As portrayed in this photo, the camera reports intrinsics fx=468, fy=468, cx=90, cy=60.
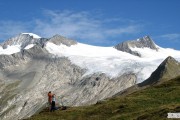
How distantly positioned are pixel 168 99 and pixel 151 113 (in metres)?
16.9

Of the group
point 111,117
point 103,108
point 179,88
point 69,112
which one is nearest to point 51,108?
point 69,112

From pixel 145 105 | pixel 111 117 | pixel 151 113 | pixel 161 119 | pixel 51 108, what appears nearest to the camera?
pixel 161 119

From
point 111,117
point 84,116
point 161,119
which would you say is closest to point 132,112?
point 111,117

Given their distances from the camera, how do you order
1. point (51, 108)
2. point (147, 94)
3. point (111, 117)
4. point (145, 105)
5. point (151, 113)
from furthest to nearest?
1. point (147, 94)
2. point (51, 108)
3. point (145, 105)
4. point (111, 117)
5. point (151, 113)

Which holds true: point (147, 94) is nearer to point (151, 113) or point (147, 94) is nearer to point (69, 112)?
point (69, 112)

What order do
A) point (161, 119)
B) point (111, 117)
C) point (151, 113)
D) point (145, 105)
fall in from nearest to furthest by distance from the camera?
1. point (161, 119)
2. point (151, 113)
3. point (111, 117)
4. point (145, 105)

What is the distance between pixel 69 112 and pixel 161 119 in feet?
87.8

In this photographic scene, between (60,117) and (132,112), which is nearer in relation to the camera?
(132,112)

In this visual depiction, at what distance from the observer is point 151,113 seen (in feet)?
177

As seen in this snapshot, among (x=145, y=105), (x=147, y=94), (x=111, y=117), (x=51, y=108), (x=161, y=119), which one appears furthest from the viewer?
(x=147, y=94)

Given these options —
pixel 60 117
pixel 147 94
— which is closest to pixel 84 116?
pixel 60 117

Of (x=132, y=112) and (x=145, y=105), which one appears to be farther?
(x=145, y=105)

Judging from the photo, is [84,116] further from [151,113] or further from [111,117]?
[151,113]

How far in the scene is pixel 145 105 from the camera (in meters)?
68.2
